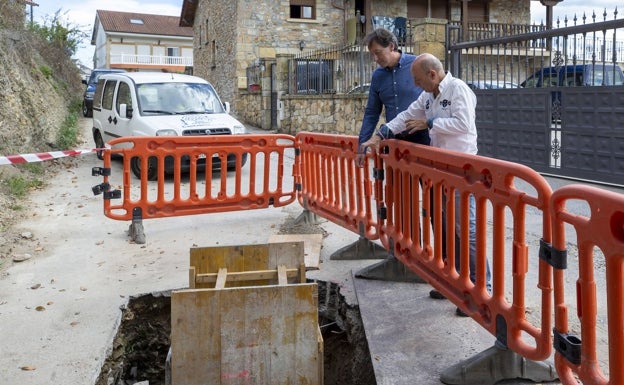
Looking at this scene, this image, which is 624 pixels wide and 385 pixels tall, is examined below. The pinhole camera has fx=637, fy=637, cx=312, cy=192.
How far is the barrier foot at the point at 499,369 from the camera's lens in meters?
3.53

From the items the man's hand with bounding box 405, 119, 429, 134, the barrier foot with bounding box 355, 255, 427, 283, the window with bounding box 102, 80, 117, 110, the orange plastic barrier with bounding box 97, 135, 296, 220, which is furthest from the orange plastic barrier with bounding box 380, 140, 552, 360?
the window with bounding box 102, 80, 117, 110

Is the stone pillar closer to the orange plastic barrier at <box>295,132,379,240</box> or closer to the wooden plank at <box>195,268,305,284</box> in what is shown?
the orange plastic barrier at <box>295,132,379,240</box>

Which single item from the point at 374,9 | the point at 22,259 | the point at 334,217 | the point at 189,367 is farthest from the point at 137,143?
the point at 374,9

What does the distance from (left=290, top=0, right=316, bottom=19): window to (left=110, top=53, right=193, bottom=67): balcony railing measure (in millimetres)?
38320

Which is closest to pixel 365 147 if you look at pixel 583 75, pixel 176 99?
pixel 583 75

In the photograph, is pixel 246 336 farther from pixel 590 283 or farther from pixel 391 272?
pixel 590 283

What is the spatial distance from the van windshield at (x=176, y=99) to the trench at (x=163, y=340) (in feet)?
23.8

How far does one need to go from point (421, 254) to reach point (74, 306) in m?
2.81

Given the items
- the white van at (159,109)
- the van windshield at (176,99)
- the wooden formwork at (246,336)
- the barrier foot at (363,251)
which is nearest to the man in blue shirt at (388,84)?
the barrier foot at (363,251)

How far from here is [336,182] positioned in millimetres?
6742

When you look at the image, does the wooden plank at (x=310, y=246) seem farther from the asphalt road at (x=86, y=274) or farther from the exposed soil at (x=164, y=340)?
the exposed soil at (x=164, y=340)

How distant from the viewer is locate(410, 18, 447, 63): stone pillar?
13734 millimetres

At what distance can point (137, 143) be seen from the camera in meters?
7.34

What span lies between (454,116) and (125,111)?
9197 millimetres
